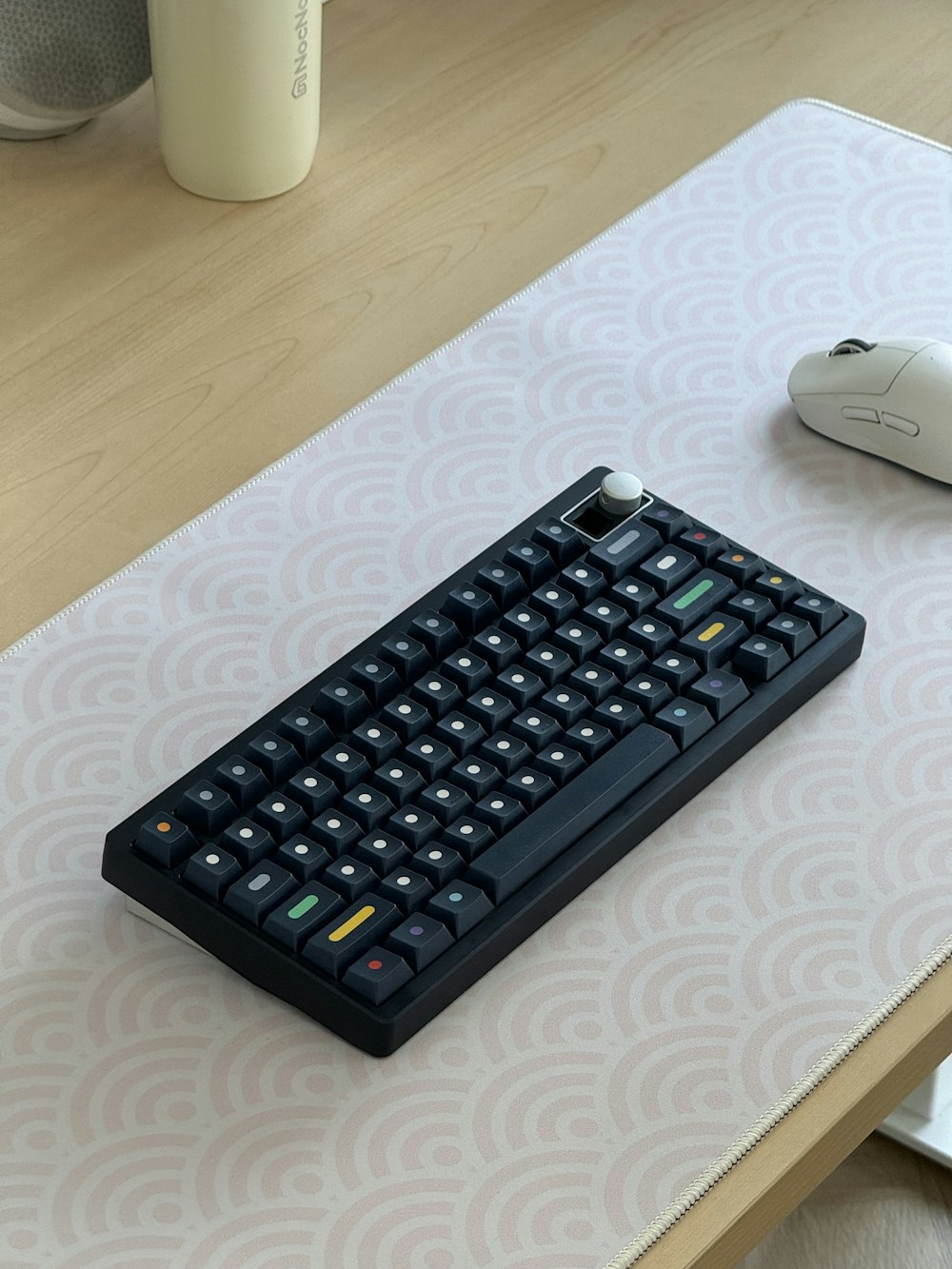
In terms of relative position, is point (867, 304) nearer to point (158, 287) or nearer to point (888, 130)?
point (888, 130)

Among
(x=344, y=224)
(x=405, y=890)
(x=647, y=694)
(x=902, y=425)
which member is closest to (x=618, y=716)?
(x=647, y=694)

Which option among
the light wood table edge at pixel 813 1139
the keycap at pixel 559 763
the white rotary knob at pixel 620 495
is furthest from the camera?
the white rotary knob at pixel 620 495

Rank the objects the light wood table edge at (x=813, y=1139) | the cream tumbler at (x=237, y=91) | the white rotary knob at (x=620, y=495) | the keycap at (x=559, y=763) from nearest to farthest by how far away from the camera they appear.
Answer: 1. the light wood table edge at (x=813, y=1139)
2. the keycap at (x=559, y=763)
3. the white rotary knob at (x=620, y=495)
4. the cream tumbler at (x=237, y=91)

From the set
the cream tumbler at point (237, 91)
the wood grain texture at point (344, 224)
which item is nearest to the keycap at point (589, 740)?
the wood grain texture at point (344, 224)

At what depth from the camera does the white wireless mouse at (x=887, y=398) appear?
0.78 meters

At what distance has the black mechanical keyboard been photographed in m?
A: 0.58

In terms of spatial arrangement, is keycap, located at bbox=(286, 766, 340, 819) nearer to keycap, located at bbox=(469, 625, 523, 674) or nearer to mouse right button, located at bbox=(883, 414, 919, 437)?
keycap, located at bbox=(469, 625, 523, 674)

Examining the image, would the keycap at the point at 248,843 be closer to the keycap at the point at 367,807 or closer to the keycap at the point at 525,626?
the keycap at the point at 367,807

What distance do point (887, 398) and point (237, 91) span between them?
0.38 m

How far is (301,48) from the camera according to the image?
91 centimetres

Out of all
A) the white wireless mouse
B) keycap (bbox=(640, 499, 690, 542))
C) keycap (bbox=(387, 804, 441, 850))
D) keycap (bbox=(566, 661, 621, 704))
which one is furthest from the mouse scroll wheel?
keycap (bbox=(387, 804, 441, 850))

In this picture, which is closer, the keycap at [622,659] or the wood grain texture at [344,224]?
the keycap at [622,659]

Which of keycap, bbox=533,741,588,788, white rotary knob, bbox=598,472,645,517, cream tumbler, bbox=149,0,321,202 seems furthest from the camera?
cream tumbler, bbox=149,0,321,202

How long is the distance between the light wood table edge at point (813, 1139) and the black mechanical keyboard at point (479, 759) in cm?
11
